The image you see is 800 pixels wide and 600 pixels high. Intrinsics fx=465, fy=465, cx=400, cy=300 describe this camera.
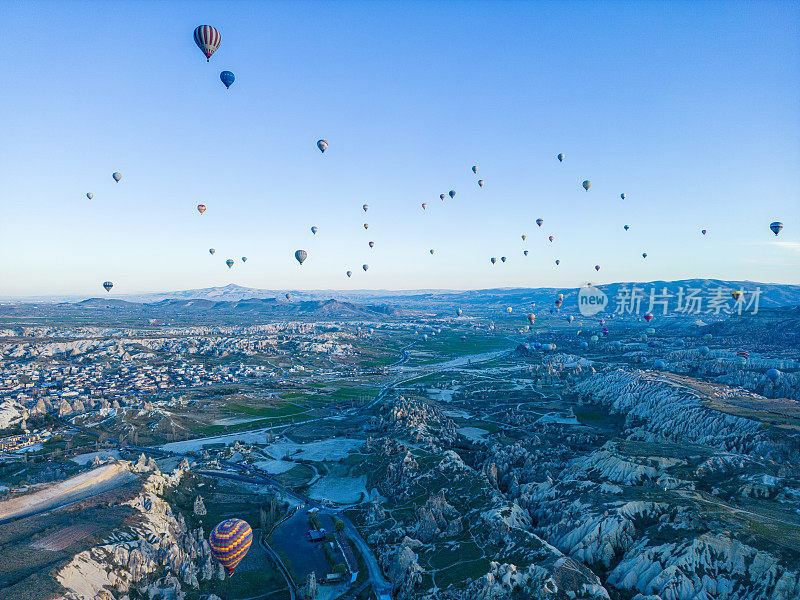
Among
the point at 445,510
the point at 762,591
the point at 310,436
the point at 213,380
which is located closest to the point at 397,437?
the point at 310,436

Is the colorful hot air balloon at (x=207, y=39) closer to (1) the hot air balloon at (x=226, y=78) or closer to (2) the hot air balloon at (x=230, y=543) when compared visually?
(1) the hot air balloon at (x=226, y=78)

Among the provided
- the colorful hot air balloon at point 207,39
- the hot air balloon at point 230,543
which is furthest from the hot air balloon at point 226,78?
the hot air balloon at point 230,543

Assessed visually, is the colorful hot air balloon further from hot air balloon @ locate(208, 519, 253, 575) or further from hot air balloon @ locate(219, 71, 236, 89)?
hot air balloon @ locate(208, 519, 253, 575)

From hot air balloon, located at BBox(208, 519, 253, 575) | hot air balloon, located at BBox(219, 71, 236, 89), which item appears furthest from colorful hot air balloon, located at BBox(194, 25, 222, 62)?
hot air balloon, located at BBox(208, 519, 253, 575)

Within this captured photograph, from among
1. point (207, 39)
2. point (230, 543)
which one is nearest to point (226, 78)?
point (207, 39)

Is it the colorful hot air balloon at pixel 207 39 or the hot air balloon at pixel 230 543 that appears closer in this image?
the hot air balloon at pixel 230 543

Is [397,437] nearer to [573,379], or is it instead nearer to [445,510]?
[445,510]
